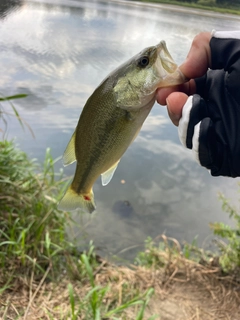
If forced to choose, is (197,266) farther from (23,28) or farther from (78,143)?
(23,28)

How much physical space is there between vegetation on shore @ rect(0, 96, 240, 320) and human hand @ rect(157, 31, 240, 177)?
156cm

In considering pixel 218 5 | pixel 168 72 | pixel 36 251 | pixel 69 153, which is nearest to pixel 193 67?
pixel 168 72

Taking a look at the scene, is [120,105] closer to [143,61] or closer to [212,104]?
[143,61]

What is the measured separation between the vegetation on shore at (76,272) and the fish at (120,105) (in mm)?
1320

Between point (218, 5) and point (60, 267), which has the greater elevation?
point (218, 5)

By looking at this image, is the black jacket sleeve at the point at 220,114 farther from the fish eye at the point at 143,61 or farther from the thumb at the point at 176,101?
the fish eye at the point at 143,61

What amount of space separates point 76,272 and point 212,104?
88.9 inches

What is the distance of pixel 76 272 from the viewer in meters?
3.14

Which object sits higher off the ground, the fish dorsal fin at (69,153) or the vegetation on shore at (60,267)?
the fish dorsal fin at (69,153)

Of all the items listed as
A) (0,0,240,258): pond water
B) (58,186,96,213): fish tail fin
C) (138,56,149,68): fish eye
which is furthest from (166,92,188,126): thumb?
(0,0,240,258): pond water

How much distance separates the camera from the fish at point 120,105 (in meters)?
1.54

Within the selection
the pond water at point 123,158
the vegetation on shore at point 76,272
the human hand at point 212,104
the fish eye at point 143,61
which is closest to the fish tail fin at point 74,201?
the human hand at point 212,104

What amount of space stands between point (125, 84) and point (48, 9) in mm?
18789

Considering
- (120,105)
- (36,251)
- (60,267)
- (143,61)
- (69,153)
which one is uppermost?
(143,61)
